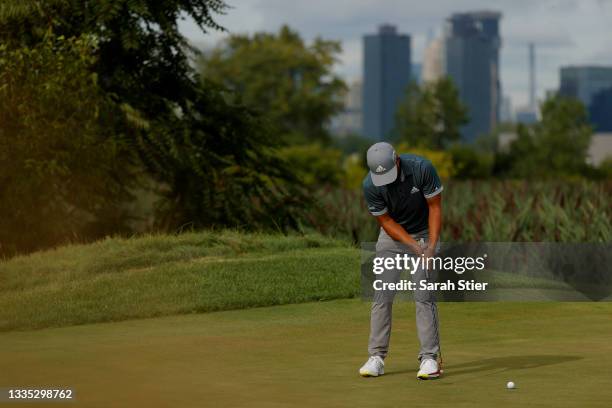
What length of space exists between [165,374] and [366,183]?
82.8 inches

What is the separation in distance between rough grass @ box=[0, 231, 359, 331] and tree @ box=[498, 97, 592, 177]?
66.7 metres

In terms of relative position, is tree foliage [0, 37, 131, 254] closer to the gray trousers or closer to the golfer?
the gray trousers

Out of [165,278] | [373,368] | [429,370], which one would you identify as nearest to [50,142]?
[165,278]

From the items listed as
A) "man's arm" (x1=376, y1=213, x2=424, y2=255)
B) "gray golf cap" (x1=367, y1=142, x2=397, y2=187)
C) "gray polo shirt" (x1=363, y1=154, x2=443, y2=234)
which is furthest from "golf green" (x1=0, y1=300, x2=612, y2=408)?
"gray golf cap" (x1=367, y1=142, x2=397, y2=187)

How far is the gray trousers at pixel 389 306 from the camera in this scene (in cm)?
923

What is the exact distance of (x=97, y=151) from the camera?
70.1 feet

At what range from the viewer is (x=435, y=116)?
339 feet

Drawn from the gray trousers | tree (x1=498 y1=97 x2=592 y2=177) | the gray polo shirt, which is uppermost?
the gray polo shirt

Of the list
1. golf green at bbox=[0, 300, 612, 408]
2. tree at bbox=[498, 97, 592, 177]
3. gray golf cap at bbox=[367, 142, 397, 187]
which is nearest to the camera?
golf green at bbox=[0, 300, 612, 408]

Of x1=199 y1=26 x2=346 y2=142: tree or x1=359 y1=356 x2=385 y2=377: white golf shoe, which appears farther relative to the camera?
x1=199 y1=26 x2=346 y2=142: tree

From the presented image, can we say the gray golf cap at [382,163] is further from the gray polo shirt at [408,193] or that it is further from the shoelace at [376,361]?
the shoelace at [376,361]

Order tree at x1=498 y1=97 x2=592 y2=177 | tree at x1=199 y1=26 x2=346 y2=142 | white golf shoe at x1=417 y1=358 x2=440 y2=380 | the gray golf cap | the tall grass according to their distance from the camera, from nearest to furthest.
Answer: the gray golf cap
white golf shoe at x1=417 y1=358 x2=440 y2=380
the tall grass
tree at x1=498 y1=97 x2=592 y2=177
tree at x1=199 y1=26 x2=346 y2=142

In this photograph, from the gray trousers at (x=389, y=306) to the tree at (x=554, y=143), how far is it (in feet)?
244

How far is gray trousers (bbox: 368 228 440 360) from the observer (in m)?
9.23
